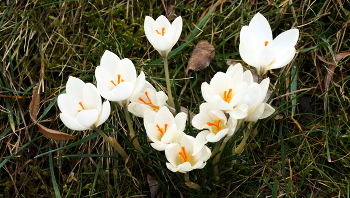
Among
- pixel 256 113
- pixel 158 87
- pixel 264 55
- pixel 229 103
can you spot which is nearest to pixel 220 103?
pixel 229 103

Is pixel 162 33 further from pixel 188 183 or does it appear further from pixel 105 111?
pixel 188 183

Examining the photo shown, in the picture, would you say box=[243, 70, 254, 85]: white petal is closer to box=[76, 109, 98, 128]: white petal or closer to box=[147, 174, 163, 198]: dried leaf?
box=[76, 109, 98, 128]: white petal

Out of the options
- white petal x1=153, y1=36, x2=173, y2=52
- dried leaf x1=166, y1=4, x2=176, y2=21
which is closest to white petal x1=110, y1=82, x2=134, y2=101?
white petal x1=153, y1=36, x2=173, y2=52

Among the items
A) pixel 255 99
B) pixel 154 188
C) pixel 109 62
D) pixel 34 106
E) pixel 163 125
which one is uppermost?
pixel 109 62

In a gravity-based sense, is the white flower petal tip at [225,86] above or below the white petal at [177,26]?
below

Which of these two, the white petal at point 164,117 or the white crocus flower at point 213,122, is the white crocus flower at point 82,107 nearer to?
the white petal at point 164,117

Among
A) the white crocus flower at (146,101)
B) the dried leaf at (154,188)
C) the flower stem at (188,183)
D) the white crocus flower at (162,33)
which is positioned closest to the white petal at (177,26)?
the white crocus flower at (162,33)
